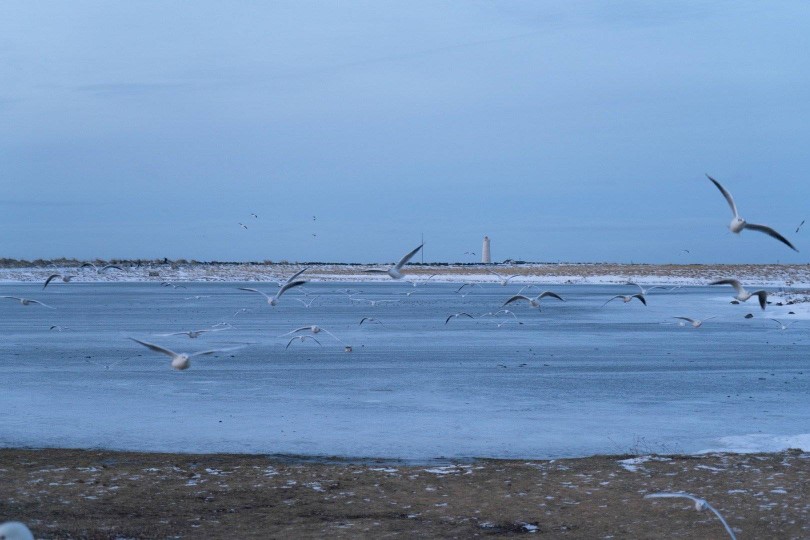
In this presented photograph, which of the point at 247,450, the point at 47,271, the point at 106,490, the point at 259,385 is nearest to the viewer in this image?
the point at 106,490

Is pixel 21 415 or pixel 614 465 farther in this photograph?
pixel 21 415

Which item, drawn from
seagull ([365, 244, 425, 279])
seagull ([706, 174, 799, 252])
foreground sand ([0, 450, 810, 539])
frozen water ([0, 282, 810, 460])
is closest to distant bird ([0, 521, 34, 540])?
foreground sand ([0, 450, 810, 539])

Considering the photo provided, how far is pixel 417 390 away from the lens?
47.0 ft

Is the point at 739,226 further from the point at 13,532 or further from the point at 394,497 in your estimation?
the point at 13,532

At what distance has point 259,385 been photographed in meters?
15.0

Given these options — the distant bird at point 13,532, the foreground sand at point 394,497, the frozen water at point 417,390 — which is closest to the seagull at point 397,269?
the frozen water at point 417,390

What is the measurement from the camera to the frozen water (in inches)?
421

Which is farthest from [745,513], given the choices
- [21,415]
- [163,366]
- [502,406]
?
[163,366]

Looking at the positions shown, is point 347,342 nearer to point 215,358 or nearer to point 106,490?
point 215,358

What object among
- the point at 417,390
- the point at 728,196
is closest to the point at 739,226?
the point at 728,196

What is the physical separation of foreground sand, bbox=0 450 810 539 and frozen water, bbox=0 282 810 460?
36.0 inches

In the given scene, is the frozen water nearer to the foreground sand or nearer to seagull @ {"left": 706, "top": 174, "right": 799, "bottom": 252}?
the foreground sand

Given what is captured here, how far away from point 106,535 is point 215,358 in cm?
1245

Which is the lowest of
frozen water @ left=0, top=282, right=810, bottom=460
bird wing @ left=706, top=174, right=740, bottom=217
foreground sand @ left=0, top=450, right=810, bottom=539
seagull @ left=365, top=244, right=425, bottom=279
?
foreground sand @ left=0, top=450, right=810, bottom=539
